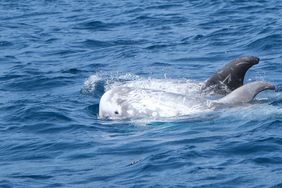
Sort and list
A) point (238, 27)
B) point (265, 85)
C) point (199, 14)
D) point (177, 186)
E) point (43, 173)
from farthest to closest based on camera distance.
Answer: point (199, 14)
point (238, 27)
point (265, 85)
point (43, 173)
point (177, 186)

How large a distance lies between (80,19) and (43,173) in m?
19.0

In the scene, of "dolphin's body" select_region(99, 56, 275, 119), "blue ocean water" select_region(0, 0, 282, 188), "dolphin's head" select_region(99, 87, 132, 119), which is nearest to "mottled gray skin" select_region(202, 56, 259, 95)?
"dolphin's body" select_region(99, 56, 275, 119)

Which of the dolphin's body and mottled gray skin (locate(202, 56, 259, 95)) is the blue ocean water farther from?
mottled gray skin (locate(202, 56, 259, 95))

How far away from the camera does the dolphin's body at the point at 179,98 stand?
1677 centimetres

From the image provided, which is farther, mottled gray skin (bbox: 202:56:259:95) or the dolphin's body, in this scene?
mottled gray skin (bbox: 202:56:259:95)

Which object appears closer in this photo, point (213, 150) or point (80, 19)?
point (213, 150)

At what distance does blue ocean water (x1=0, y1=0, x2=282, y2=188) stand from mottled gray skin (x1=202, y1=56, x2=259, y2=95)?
62 cm

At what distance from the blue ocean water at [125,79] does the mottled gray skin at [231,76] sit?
0.62 meters

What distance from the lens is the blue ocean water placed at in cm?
1338

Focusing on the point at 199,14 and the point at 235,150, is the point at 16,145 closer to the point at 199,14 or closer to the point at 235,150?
the point at 235,150

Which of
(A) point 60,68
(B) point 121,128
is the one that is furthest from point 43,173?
(A) point 60,68

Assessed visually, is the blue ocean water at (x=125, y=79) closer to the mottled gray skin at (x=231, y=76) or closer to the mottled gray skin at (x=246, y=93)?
the mottled gray skin at (x=246, y=93)

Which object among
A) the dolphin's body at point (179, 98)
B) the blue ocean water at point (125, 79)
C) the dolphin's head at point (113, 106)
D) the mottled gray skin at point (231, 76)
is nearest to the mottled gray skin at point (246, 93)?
the dolphin's body at point (179, 98)

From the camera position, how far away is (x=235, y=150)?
46.1 feet
